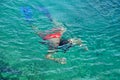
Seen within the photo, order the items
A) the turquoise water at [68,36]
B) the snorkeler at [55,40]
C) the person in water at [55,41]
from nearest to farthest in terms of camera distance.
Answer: the turquoise water at [68,36] → the snorkeler at [55,40] → the person in water at [55,41]

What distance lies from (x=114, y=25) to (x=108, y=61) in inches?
76.1

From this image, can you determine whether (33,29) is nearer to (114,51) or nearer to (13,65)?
(13,65)

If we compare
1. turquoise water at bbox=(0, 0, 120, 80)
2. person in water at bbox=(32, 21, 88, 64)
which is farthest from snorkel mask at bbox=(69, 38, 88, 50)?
turquoise water at bbox=(0, 0, 120, 80)

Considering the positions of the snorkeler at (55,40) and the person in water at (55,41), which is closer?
the snorkeler at (55,40)

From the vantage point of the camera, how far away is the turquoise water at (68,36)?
30.6 ft

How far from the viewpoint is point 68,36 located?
10.5 metres

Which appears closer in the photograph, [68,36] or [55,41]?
[55,41]

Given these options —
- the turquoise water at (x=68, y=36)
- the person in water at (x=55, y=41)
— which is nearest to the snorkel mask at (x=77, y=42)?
the person in water at (x=55, y=41)

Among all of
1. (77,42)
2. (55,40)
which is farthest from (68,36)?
(55,40)

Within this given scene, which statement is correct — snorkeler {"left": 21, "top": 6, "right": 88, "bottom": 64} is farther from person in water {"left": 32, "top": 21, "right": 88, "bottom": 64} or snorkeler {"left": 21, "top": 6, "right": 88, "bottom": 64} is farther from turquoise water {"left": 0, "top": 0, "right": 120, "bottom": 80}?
turquoise water {"left": 0, "top": 0, "right": 120, "bottom": 80}

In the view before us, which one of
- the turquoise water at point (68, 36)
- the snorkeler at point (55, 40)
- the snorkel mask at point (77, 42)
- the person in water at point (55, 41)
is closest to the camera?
the turquoise water at point (68, 36)

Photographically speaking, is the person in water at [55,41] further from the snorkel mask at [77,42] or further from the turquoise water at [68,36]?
the turquoise water at [68,36]

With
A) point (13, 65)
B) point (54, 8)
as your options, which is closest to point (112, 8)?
point (54, 8)

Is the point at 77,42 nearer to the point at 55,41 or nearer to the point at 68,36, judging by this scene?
the point at 68,36
